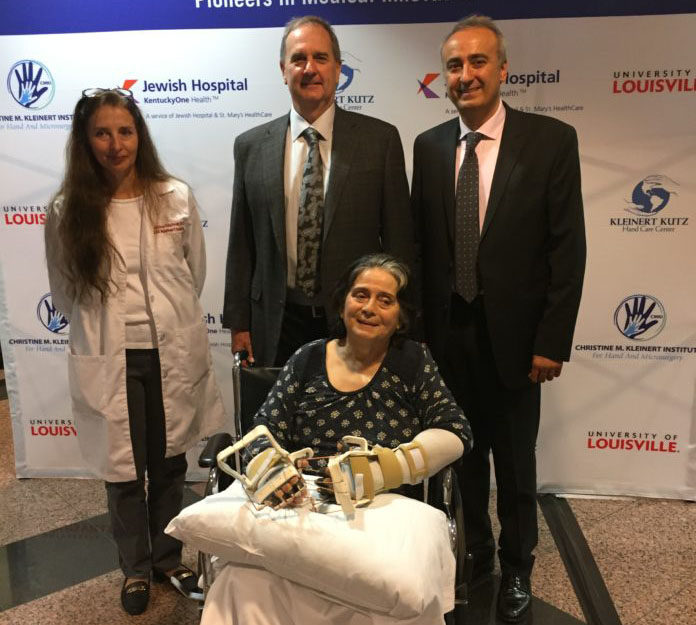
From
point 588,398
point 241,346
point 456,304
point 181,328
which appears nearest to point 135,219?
point 181,328

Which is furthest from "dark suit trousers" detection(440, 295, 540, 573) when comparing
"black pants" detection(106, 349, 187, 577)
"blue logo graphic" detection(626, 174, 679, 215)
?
"blue logo graphic" detection(626, 174, 679, 215)

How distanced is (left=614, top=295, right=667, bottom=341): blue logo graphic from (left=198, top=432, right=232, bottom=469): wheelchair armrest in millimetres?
1965

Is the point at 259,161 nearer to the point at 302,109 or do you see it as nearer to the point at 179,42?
the point at 302,109

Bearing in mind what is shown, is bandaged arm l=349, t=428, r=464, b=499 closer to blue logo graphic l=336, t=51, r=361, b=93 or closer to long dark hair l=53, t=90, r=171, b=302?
long dark hair l=53, t=90, r=171, b=302

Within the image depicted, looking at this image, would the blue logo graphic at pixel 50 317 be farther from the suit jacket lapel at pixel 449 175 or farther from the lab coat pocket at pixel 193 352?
the suit jacket lapel at pixel 449 175

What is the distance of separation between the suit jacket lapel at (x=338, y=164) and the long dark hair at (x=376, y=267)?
23cm

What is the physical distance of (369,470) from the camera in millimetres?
1892

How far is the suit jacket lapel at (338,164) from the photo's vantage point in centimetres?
242

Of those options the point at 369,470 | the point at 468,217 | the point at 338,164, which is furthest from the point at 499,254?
the point at 369,470

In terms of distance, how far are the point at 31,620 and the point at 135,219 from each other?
1.53 meters

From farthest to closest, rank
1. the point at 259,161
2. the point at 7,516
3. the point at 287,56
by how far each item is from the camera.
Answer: the point at 7,516 < the point at 259,161 < the point at 287,56

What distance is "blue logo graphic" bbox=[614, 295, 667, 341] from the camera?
10.8 feet

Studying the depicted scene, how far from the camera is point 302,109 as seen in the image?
2.45 meters

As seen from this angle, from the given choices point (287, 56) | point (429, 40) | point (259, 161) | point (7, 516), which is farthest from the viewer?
point (7, 516)
